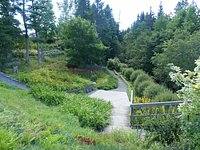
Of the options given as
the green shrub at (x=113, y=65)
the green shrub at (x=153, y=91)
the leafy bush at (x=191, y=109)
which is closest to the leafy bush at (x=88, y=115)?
the green shrub at (x=153, y=91)

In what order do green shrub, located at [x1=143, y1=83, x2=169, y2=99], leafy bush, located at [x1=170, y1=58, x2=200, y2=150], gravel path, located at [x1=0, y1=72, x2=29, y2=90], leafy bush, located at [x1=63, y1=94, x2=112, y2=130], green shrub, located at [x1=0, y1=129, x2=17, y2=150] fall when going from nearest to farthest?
green shrub, located at [x1=0, y1=129, x2=17, y2=150] < leafy bush, located at [x1=170, y1=58, x2=200, y2=150] < leafy bush, located at [x1=63, y1=94, x2=112, y2=130] < green shrub, located at [x1=143, y1=83, x2=169, y2=99] < gravel path, located at [x1=0, y1=72, x2=29, y2=90]

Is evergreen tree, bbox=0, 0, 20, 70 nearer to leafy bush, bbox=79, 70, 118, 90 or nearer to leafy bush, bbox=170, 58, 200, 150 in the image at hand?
leafy bush, bbox=79, 70, 118, 90

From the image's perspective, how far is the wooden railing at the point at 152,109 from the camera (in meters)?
8.88

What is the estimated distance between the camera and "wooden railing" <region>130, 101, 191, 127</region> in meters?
8.88

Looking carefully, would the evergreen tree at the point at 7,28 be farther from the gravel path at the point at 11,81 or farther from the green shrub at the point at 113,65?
the green shrub at the point at 113,65

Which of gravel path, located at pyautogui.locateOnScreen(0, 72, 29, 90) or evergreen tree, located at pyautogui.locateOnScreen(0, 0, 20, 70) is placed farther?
evergreen tree, located at pyautogui.locateOnScreen(0, 0, 20, 70)

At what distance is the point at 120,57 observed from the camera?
127ft

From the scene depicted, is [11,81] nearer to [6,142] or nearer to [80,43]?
[80,43]

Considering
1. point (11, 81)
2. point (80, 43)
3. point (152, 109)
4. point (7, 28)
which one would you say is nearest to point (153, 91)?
point (152, 109)

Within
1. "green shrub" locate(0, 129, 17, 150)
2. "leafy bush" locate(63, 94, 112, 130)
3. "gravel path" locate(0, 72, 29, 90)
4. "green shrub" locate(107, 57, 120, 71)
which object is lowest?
"leafy bush" locate(63, 94, 112, 130)

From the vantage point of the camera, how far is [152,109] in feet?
31.3

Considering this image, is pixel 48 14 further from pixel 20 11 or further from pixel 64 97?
pixel 64 97

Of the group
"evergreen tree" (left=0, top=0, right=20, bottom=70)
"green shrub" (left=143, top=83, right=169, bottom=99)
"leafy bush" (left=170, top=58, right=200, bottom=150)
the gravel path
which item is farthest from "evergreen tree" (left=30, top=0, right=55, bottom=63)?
"leafy bush" (left=170, top=58, right=200, bottom=150)

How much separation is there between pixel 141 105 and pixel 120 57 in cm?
2939
